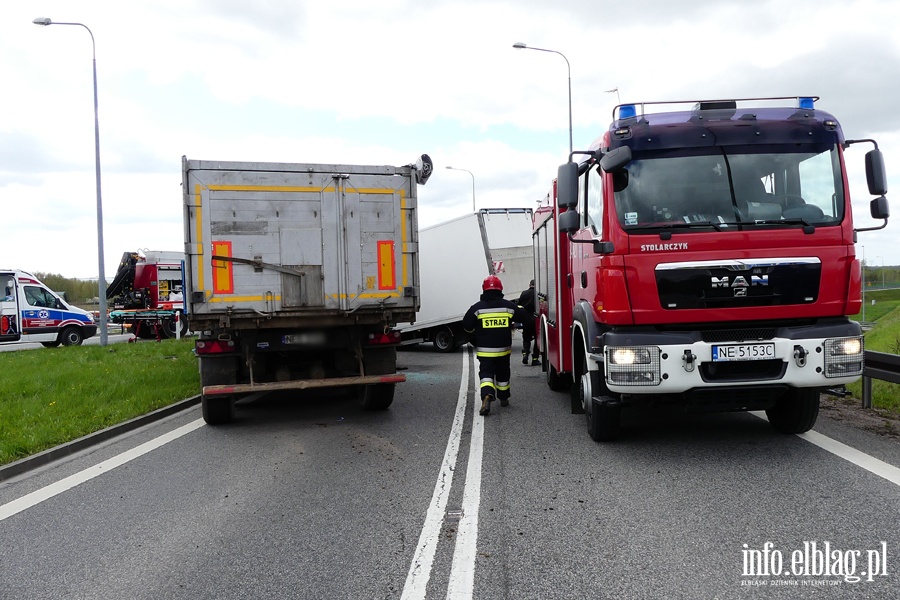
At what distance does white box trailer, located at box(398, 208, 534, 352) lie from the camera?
59.7 ft

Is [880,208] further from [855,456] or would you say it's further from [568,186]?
[568,186]

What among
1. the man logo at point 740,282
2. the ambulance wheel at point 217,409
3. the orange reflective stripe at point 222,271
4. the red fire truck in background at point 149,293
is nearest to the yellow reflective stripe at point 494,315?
the orange reflective stripe at point 222,271

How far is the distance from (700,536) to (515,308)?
5.26 m

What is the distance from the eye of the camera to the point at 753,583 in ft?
11.7

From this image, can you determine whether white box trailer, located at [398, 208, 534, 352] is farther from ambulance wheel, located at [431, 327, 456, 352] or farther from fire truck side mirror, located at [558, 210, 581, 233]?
fire truck side mirror, located at [558, 210, 581, 233]

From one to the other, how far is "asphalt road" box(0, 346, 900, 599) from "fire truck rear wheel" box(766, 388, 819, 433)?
0.40 ft

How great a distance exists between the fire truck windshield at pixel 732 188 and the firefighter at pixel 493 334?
127 inches

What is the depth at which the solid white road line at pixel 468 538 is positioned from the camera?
143 inches

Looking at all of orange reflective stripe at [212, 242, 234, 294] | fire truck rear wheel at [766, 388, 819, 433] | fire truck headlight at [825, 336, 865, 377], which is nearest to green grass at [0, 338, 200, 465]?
orange reflective stripe at [212, 242, 234, 294]

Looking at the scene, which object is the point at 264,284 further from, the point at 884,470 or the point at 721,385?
the point at 884,470

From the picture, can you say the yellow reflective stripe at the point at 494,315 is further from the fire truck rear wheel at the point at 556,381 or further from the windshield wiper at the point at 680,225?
the windshield wiper at the point at 680,225

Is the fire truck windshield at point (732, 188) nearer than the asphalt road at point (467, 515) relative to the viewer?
No

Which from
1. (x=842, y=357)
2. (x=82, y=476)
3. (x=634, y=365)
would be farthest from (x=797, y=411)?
(x=82, y=476)

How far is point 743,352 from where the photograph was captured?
5824 millimetres
